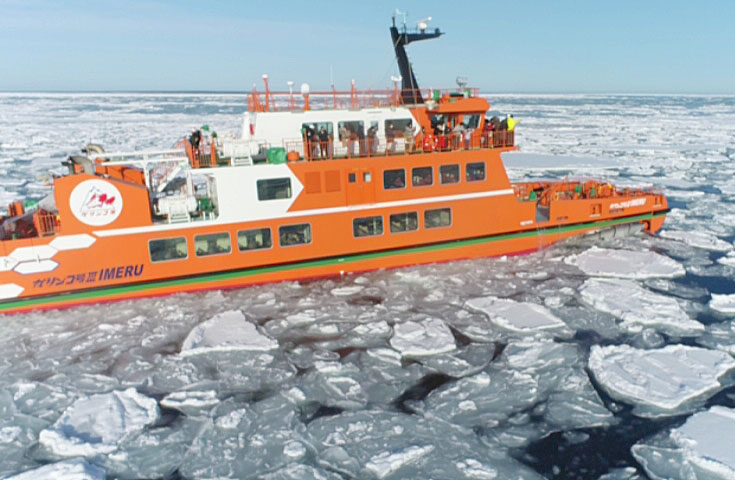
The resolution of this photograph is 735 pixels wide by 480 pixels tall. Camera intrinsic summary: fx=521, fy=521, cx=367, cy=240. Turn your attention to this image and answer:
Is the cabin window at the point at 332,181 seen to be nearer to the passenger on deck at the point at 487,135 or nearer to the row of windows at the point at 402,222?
the row of windows at the point at 402,222

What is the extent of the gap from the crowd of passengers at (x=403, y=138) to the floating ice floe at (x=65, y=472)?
7.66m

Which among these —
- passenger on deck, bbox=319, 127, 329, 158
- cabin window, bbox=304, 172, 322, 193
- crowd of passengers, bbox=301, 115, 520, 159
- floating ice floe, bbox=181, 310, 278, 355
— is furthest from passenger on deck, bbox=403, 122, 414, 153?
floating ice floe, bbox=181, 310, 278, 355

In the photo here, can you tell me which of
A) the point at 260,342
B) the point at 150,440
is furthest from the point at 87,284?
the point at 150,440

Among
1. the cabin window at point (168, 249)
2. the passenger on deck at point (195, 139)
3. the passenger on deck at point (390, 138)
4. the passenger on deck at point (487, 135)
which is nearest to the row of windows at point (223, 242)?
the cabin window at point (168, 249)

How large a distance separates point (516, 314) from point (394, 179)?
4.29 metres

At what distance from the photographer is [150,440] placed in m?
6.89

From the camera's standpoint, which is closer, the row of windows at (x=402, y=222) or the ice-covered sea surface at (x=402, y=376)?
the ice-covered sea surface at (x=402, y=376)

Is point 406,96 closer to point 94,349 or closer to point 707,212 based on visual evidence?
point 94,349

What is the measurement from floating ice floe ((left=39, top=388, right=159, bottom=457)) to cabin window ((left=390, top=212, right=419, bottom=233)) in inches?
268

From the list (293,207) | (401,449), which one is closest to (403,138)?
(293,207)

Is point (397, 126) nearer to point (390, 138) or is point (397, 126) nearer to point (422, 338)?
point (390, 138)

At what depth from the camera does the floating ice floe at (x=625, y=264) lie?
1230 cm

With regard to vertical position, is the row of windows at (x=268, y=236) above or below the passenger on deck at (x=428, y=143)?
below

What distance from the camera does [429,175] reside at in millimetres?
12695
